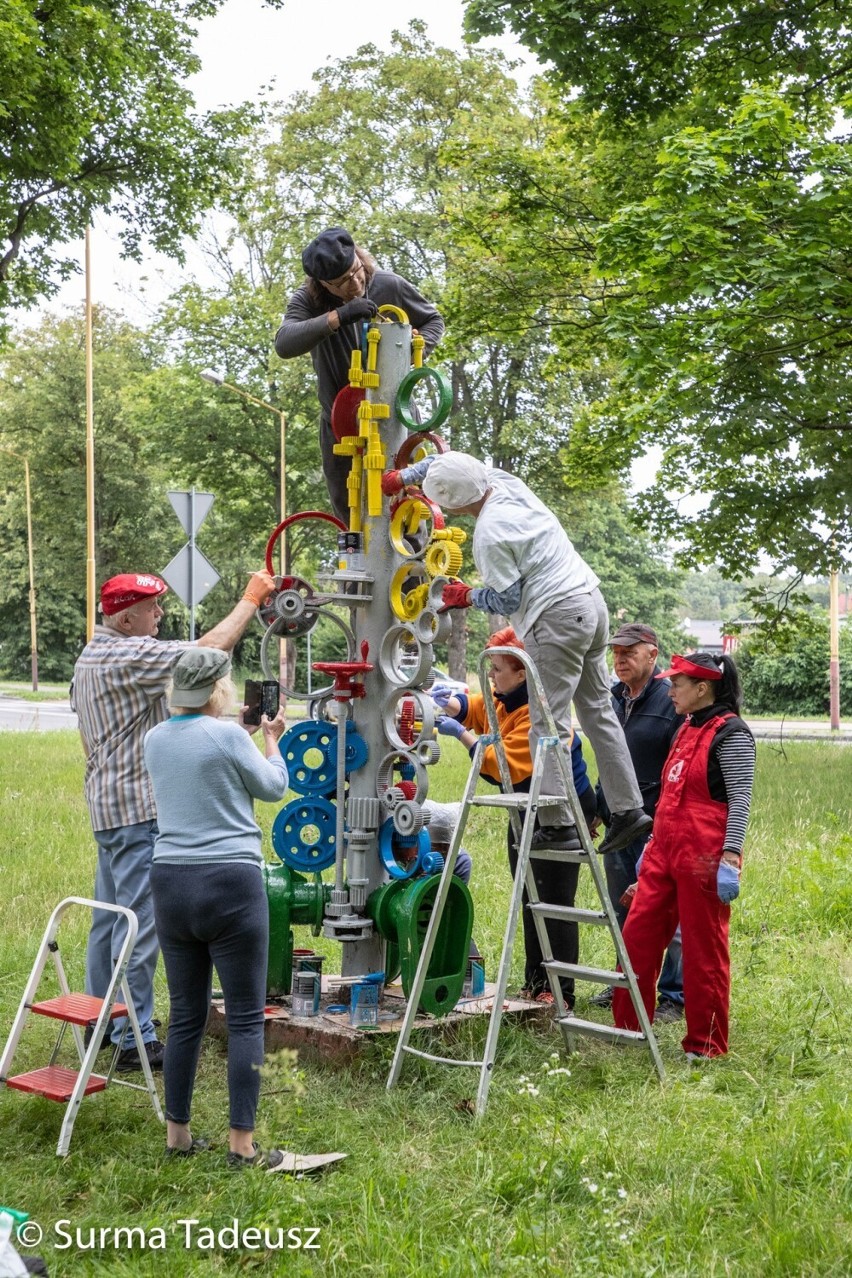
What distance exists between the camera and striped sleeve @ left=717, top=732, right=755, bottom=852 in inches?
207

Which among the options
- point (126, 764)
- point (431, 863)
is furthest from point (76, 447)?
point (431, 863)

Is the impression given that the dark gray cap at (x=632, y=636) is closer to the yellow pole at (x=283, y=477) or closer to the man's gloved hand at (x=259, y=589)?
the man's gloved hand at (x=259, y=589)

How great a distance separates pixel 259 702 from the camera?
205 inches

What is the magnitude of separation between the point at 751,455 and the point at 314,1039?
1308cm

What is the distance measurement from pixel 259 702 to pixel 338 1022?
1.42 m

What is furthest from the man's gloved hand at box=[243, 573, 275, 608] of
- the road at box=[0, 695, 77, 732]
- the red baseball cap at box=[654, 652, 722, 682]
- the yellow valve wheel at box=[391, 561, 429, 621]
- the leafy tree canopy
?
the road at box=[0, 695, 77, 732]

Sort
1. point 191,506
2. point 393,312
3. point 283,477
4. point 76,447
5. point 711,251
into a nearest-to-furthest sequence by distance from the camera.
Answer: point 393,312
point 711,251
point 191,506
point 283,477
point 76,447

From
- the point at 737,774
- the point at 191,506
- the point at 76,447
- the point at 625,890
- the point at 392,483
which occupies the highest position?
the point at 76,447

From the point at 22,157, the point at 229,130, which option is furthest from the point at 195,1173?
the point at 229,130

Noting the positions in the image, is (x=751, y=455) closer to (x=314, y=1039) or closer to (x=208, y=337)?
(x=314, y=1039)

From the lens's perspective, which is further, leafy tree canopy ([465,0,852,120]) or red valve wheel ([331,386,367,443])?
leafy tree canopy ([465,0,852,120])

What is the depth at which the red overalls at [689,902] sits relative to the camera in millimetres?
5312

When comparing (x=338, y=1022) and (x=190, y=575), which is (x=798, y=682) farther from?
(x=338, y=1022)

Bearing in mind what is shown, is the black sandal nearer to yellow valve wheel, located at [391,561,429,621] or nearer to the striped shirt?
the striped shirt
